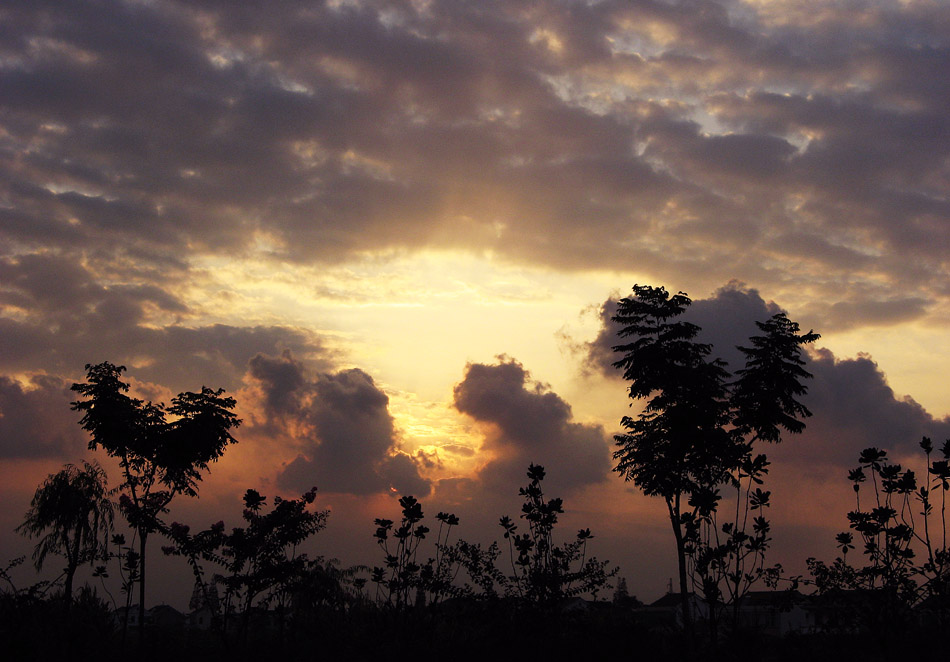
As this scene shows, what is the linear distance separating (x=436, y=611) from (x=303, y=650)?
120 inches

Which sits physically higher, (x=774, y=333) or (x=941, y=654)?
(x=774, y=333)

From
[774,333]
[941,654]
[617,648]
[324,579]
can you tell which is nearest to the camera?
[941,654]

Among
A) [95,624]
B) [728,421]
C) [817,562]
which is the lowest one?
[95,624]

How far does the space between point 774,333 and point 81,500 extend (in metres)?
29.6

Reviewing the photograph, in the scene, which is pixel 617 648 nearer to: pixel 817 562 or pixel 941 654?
pixel 817 562

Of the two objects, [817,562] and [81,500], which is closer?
[817,562]

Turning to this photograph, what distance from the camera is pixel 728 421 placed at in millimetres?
32188

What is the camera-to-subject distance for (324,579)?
19484 mm

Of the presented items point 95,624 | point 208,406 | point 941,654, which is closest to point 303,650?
point 95,624

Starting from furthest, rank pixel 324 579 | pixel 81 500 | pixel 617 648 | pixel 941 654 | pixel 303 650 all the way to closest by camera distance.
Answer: pixel 81 500 < pixel 324 579 < pixel 303 650 < pixel 617 648 < pixel 941 654

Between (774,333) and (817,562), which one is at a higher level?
(774,333)

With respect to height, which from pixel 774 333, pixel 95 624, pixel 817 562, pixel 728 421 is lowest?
pixel 95 624

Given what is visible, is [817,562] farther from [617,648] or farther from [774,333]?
[774,333]

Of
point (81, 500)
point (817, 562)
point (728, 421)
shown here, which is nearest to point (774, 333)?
point (728, 421)
